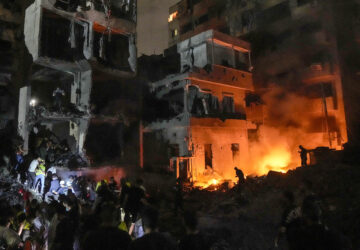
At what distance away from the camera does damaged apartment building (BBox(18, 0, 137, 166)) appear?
16.1 metres

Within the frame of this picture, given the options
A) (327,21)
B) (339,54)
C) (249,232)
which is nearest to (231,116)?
(339,54)

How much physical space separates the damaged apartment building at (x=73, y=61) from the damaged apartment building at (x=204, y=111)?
13.5 feet

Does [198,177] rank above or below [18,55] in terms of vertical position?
below

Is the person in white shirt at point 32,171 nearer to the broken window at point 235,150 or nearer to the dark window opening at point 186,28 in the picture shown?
the broken window at point 235,150

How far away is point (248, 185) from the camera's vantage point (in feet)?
52.1

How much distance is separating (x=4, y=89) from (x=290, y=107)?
82.7ft

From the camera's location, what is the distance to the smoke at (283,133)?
25.5 m

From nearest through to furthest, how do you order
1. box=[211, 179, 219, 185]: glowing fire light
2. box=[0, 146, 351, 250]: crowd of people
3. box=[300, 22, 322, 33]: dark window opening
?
box=[0, 146, 351, 250]: crowd of people
box=[211, 179, 219, 185]: glowing fire light
box=[300, 22, 322, 33]: dark window opening

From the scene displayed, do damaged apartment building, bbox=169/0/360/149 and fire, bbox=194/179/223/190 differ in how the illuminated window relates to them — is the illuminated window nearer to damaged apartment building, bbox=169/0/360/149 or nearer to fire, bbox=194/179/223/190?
damaged apartment building, bbox=169/0/360/149

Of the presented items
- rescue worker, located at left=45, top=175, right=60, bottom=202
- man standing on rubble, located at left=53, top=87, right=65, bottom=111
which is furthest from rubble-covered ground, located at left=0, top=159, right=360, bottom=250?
man standing on rubble, located at left=53, top=87, right=65, bottom=111

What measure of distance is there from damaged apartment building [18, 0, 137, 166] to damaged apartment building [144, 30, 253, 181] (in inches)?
162

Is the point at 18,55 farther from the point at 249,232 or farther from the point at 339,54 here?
the point at 339,54

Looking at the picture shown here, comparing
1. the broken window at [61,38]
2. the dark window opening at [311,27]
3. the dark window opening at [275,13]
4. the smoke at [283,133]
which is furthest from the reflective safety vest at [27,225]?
the dark window opening at [275,13]

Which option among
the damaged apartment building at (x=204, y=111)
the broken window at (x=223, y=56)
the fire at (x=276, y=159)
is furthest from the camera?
the fire at (x=276, y=159)
